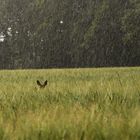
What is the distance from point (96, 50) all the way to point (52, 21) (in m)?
6.72


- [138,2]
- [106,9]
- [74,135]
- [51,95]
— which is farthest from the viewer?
[106,9]

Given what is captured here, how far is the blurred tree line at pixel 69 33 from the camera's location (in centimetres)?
4425

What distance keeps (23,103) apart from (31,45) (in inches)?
1873

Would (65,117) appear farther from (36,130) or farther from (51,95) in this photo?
(51,95)

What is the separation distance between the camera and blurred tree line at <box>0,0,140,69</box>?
44.2m

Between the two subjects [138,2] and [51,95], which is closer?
[51,95]

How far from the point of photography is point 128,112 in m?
3.13

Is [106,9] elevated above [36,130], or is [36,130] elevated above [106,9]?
[106,9]

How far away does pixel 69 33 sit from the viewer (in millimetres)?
49688

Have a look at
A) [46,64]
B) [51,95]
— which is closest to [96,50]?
[46,64]

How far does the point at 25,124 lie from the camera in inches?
105

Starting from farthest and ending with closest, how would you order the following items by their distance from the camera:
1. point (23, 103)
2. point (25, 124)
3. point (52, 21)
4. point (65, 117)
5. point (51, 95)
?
point (52, 21) → point (51, 95) → point (23, 103) → point (65, 117) → point (25, 124)

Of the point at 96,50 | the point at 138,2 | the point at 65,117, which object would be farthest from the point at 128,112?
the point at 96,50

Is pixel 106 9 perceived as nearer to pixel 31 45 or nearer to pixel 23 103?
pixel 31 45
